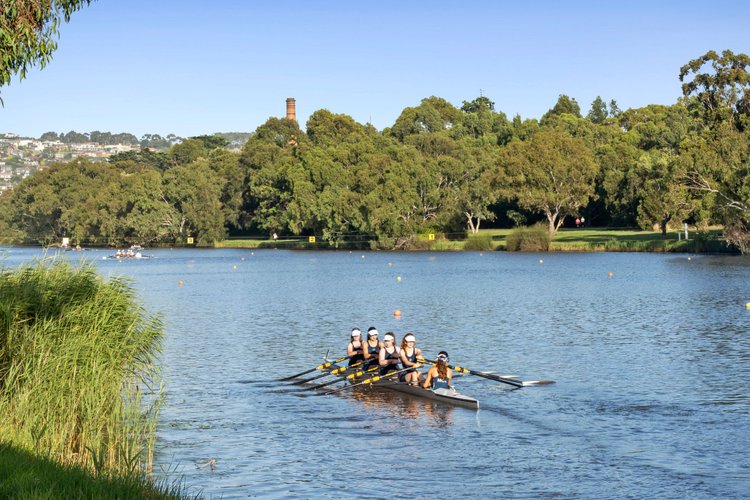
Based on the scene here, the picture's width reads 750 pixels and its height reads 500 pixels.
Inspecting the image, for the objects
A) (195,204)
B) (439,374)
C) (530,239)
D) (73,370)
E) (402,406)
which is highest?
(195,204)

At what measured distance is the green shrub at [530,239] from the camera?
109m

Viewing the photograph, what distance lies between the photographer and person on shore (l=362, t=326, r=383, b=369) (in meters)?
29.6

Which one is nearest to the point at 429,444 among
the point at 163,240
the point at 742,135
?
the point at 742,135

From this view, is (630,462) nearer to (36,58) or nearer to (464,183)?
(36,58)

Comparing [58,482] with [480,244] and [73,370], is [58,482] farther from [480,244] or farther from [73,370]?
[480,244]

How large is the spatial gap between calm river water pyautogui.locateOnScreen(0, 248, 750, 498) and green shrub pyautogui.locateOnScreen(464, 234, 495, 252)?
165 ft

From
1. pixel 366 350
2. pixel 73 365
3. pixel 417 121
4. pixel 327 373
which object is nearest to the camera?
pixel 73 365

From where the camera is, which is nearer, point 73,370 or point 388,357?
point 73,370

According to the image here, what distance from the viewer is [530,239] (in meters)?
109

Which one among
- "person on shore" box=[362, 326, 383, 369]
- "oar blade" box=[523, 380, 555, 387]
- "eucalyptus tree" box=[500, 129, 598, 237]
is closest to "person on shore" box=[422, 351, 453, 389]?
"person on shore" box=[362, 326, 383, 369]

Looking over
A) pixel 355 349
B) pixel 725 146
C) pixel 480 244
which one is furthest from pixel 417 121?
pixel 355 349

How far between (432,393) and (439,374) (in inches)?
27.8

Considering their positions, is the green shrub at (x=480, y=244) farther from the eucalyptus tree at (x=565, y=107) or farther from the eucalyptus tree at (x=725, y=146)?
the eucalyptus tree at (x=565, y=107)

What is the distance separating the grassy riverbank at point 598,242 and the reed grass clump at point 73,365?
78.3 meters
